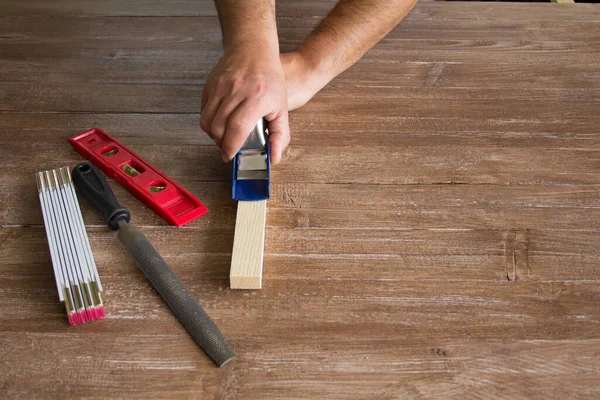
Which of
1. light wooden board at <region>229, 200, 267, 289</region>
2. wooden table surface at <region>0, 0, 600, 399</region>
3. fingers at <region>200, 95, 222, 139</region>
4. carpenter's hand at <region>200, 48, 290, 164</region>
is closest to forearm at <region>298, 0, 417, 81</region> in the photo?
wooden table surface at <region>0, 0, 600, 399</region>

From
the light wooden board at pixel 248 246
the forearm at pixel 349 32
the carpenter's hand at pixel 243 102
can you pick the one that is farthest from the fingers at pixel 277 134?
the forearm at pixel 349 32

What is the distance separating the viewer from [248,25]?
3.87 ft

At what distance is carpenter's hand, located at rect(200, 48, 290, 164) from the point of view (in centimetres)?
99

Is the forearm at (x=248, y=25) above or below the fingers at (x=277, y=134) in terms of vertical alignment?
above

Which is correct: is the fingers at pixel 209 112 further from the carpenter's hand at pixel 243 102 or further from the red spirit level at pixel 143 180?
the red spirit level at pixel 143 180

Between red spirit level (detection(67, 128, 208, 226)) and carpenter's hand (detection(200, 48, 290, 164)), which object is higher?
carpenter's hand (detection(200, 48, 290, 164))

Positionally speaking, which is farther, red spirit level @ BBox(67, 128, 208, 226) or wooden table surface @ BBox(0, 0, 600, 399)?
red spirit level @ BBox(67, 128, 208, 226)

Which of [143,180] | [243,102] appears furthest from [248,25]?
[143,180]

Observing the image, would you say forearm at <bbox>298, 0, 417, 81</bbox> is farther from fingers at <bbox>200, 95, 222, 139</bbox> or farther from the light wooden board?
the light wooden board

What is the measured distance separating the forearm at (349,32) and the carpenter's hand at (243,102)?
0.68 ft

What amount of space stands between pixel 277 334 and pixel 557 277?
0.40m

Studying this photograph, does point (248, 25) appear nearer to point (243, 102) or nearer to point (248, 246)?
point (243, 102)

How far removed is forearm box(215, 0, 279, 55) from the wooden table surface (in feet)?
0.45

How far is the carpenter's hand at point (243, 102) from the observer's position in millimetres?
992
